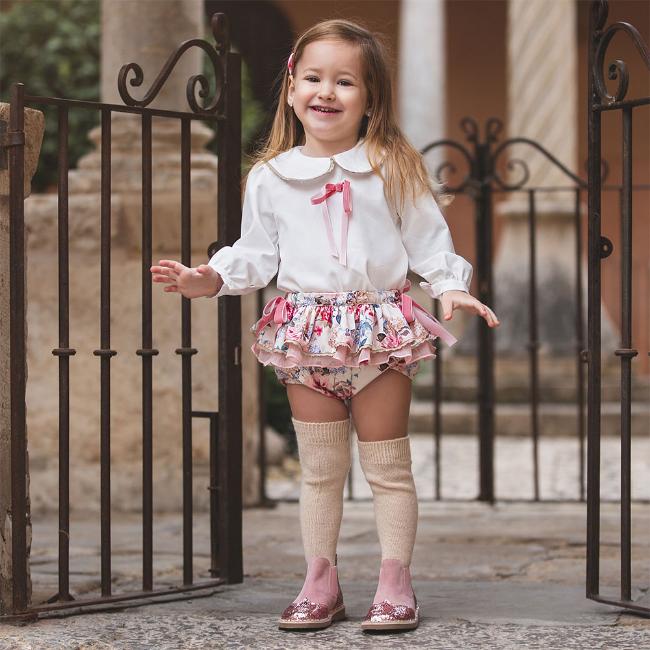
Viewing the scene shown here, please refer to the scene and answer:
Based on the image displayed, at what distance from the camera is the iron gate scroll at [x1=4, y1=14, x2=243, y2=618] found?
3.04 metres

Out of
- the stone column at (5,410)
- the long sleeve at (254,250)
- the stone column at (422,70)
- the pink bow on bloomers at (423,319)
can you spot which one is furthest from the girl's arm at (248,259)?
the stone column at (422,70)

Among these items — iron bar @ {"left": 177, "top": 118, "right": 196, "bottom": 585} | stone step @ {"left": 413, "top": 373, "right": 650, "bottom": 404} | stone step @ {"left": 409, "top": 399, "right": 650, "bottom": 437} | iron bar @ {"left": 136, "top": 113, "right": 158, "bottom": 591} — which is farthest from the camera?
stone step @ {"left": 413, "top": 373, "right": 650, "bottom": 404}

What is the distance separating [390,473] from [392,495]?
51 millimetres

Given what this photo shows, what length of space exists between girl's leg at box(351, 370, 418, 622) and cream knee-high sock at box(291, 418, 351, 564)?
0.21 ft

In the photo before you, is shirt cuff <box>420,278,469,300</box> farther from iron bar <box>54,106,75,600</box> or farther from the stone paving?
iron bar <box>54,106,75,600</box>

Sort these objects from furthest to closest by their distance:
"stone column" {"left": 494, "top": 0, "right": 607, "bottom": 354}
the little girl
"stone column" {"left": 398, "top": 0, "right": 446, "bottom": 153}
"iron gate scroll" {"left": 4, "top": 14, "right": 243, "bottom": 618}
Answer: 1. "stone column" {"left": 398, "top": 0, "right": 446, "bottom": 153}
2. "stone column" {"left": 494, "top": 0, "right": 607, "bottom": 354}
3. "iron gate scroll" {"left": 4, "top": 14, "right": 243, "bottom": 618}
4. the little girl

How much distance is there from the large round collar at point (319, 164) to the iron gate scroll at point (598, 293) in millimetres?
581

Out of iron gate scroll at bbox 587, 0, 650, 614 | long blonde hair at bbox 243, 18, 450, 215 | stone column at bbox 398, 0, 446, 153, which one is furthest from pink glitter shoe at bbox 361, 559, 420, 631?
stone column at bbox 398, 0, 446, 153

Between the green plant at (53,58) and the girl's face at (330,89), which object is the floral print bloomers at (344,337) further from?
the green plant at (53,58)

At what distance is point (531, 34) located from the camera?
9.97m

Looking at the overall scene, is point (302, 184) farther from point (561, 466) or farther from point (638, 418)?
point (638, 418)

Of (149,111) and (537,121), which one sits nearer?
(149,111)

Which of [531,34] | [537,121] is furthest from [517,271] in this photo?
[531,34]

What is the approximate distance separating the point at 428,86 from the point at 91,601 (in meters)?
8.60
